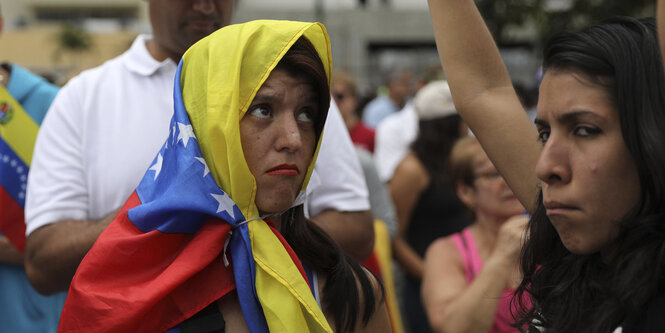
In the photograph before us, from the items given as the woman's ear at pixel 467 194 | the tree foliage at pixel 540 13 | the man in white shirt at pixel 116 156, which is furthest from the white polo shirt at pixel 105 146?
the tree foliage at pixel 540 13

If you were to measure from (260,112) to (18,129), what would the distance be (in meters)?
1.47

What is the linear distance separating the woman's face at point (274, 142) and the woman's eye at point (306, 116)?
0.17ft

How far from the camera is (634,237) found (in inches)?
66.9

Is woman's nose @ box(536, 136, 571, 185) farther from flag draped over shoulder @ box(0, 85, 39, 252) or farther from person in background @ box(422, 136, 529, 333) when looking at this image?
flag draped over shoulder @ box(0, 85, 39, 252)

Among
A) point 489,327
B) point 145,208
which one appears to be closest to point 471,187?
point 489,327

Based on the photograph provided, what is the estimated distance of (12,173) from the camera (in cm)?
321

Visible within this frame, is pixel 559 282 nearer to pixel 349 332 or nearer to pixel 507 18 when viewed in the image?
pixel 349 332

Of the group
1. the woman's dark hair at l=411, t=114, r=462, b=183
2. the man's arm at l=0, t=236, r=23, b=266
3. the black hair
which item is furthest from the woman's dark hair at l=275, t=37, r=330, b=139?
the woman's dark hair at l=411, t=114, r=462, b=183

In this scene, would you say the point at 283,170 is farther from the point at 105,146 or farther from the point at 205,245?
the point at 105,146

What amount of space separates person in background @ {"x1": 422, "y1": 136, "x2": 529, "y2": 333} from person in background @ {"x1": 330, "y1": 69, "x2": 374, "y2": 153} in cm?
316

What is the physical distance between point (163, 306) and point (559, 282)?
3.02 ft

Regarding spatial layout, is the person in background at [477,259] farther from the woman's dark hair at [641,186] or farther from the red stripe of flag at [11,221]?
the red stripe of flag at [11,221]

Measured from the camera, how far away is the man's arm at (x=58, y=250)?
2.54 meters

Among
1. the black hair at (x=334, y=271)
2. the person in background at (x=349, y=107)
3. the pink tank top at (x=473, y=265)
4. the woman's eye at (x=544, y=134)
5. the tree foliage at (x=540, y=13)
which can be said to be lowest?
the tree foliage at (x=540, y=13)
